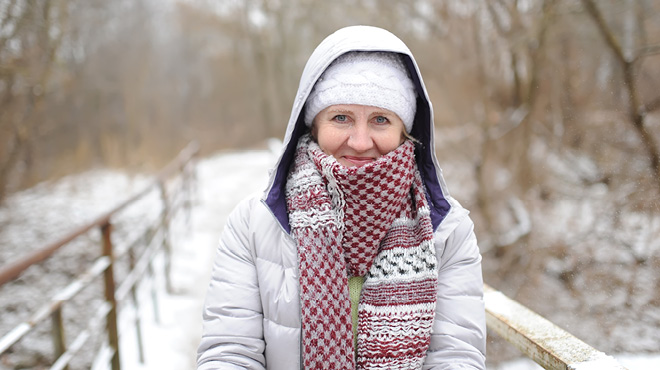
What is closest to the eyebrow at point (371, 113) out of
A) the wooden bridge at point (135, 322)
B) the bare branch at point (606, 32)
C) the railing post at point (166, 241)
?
the wooden bridge at point (135, 322)

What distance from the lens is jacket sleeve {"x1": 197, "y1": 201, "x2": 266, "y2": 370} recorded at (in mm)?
1469

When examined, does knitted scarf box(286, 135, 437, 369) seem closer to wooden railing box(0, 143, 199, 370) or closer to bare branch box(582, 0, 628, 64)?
wooden railing box(0, 143, 199, 370)

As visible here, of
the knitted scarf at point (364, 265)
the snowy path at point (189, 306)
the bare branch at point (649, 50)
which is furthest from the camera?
the bare branch at point (649, 50)

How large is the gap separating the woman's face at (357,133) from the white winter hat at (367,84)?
0.03 meters

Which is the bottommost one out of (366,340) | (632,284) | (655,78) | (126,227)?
(126,227)

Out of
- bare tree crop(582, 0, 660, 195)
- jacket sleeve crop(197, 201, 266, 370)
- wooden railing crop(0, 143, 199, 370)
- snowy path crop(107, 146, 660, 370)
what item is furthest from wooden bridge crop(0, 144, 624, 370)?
bare tree crop(582, 0, 660, 195)

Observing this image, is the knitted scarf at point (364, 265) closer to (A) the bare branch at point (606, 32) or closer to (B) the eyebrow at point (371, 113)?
(B) the eyebrow at point (371, 113)

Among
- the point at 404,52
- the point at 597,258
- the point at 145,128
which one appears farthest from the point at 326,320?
the point at 145,128

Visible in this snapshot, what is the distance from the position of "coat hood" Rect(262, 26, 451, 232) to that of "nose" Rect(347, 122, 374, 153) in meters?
0.18

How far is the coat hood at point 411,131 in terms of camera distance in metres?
1.51

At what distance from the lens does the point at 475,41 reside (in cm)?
830

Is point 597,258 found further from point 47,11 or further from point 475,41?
point 47,11

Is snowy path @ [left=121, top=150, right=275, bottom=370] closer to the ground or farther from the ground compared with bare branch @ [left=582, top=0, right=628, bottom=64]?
closer to the ground

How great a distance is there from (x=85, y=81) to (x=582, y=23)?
13.8 metres
